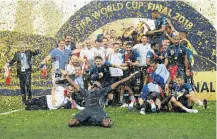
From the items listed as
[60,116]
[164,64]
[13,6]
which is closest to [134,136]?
[60,116]

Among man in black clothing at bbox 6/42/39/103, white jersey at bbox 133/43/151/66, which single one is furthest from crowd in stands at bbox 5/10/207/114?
man in black clothing at bbox 6/42/39/103

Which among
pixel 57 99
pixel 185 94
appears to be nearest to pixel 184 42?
pixel 185 94

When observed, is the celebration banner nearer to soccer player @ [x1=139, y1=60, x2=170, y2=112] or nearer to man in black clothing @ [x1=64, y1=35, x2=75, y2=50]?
man in black clothing @ [x1=64, y1=35, x2=75, y2=50]

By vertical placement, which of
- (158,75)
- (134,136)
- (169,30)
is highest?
(169,30)

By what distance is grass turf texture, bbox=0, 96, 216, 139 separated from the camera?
16.4ft

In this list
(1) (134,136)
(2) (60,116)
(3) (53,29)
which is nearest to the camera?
(1) (134,136)

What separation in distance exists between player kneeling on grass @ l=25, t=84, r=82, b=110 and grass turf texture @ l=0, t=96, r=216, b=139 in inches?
6.3

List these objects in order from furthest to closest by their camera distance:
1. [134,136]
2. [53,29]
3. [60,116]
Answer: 1. [53,29]
2. [60,116]
3. [134,136]

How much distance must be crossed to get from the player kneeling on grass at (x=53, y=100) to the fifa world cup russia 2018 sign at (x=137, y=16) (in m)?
0.69

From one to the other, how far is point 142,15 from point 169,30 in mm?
406

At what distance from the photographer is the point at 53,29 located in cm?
664

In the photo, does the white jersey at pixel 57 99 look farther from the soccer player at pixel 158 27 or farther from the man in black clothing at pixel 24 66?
the soccer player at pixel 158 27

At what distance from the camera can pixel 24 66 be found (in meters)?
6.86

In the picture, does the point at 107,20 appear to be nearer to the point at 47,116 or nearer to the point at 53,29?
the point at 53,29
